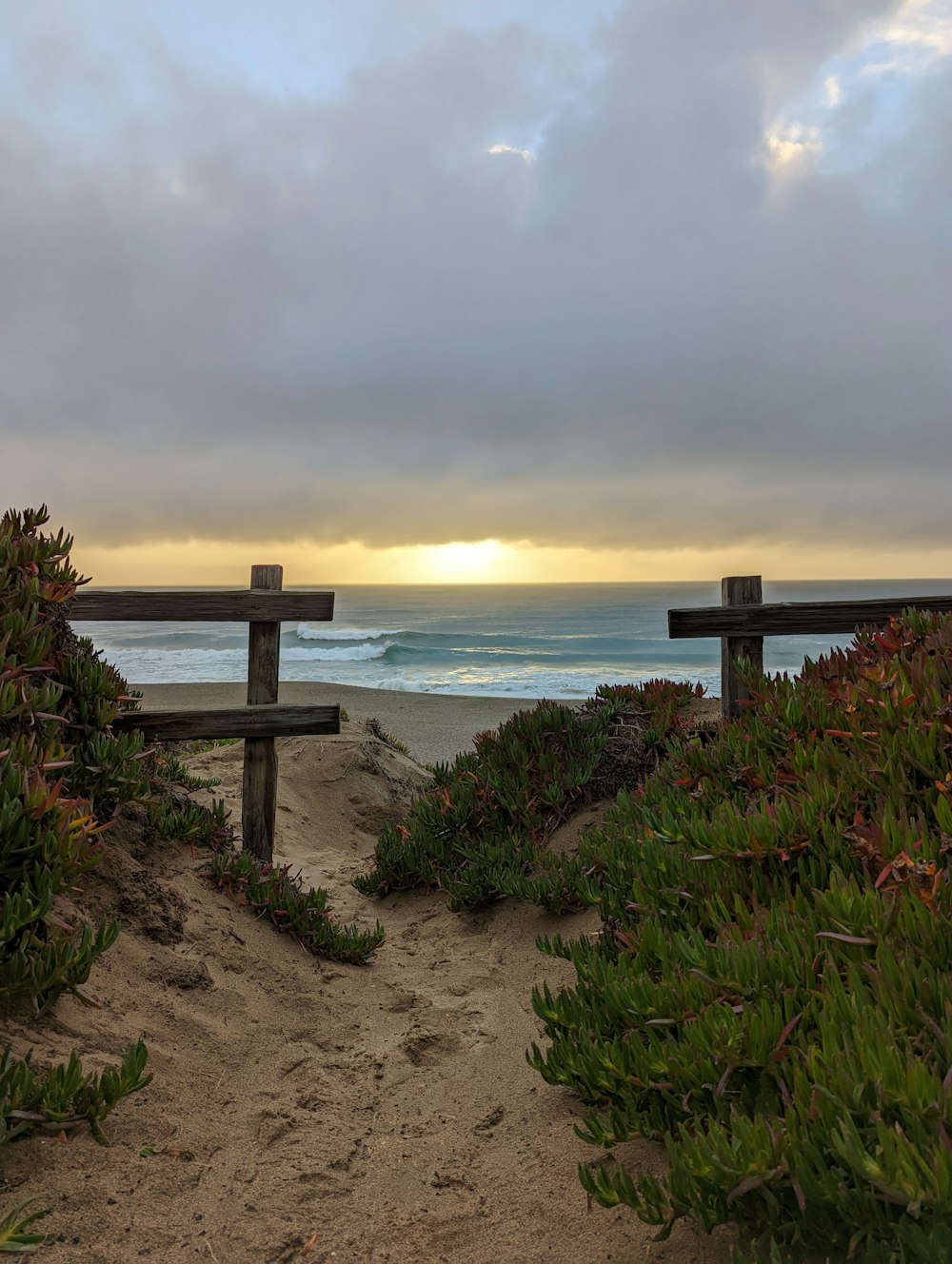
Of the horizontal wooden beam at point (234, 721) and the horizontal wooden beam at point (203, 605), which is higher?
the horizontal wooden beam at point (203, 605)

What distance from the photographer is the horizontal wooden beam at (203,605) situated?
5465mm

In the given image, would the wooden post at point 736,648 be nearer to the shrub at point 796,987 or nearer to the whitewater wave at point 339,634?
the shrub at point 796,987

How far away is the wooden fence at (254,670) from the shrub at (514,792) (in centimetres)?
109

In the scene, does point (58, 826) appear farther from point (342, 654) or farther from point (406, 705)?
point (342, 654)

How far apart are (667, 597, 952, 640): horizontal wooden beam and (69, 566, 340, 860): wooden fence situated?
2737mm

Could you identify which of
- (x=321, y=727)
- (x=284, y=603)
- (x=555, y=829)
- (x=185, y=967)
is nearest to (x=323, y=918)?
(x=185, y=967)

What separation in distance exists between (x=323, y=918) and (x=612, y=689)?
3.27 meters

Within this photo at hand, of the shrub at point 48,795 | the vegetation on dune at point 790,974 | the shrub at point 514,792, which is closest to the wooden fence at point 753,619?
the shrub at point 514,792

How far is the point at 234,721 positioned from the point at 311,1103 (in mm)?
2901

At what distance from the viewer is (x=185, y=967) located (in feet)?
13.0

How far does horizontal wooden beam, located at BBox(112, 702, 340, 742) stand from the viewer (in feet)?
16.6

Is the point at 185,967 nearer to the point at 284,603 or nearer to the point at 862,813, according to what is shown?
the point at 284,603

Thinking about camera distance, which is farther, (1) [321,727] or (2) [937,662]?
(1) [321,727]

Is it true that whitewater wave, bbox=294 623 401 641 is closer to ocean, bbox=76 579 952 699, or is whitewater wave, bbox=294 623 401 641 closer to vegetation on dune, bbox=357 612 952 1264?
ocean, bbox=76 579 952 699
